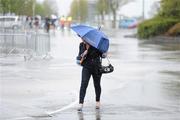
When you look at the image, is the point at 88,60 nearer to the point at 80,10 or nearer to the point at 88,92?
the point at 88,92

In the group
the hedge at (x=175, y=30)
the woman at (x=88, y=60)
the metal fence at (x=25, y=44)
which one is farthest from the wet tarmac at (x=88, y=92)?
the hedge at (x=175, y=30)

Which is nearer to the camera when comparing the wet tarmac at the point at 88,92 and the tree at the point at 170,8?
the wet tarmac at the point at 88,92

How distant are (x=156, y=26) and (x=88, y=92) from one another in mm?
33643

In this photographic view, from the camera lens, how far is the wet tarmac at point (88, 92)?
12352 millimetres

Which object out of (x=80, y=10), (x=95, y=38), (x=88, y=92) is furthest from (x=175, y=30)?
(x=80, y=10)

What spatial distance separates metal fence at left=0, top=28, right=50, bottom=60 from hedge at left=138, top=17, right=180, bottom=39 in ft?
74.0

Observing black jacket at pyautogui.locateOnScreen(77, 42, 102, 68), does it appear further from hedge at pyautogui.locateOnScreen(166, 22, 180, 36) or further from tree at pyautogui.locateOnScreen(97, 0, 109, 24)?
tree at pyautogui.locateOnScreen(97, 0, 109, 24)

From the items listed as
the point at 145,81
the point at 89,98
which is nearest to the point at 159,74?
the point at 145,81

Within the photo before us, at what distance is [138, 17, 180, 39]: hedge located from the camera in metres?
48.6

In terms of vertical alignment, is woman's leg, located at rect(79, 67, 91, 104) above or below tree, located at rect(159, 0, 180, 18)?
below

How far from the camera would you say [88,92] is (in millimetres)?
15609

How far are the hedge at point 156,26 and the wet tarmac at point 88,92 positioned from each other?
23.9 metres

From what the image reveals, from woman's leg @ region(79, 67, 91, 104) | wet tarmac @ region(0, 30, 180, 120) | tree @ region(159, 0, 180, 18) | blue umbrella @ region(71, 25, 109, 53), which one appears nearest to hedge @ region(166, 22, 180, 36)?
tree @ region(159, 0, 180, 18)

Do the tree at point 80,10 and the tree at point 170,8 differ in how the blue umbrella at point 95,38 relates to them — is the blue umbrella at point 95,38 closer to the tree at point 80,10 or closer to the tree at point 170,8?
the tree at point 170,8
